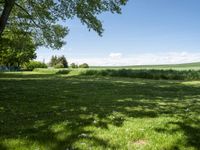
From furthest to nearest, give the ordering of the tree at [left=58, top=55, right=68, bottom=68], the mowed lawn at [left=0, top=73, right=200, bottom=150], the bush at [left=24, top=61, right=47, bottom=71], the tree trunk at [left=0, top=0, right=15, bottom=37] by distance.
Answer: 1. the tree at [left=58, top=55, right=68, bottom=68]
2. the bush at [left=24, top=61, right=47, bottom=71]
3. the tree trunk at [left=0, top=0, right=15, bottom=37]
4. the mowed lawn at [left=0, top=73, right=200, bottom=150]

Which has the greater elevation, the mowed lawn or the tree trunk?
the tree trunk

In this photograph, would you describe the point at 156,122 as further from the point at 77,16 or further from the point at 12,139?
the point at 77,16

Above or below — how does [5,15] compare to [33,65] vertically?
above

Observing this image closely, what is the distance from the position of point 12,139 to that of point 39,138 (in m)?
0.75

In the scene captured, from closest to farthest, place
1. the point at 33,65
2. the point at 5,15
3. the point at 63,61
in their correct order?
the point at 5,15 → the point at 33,65 → the point at 63,61

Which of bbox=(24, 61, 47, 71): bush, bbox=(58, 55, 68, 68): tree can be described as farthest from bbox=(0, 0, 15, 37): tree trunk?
bbox=(58, 55, 68, 68): tree

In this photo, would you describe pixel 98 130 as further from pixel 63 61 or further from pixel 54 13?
pixel 63 61

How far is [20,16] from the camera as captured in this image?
93.0 feet

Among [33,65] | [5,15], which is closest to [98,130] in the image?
[5,15]

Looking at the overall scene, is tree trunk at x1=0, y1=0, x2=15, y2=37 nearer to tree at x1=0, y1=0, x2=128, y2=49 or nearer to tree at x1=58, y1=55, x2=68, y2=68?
tree at x1=0, y1=0, x2=128, y2=49

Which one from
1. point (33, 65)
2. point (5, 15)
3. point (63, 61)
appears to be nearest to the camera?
Result: point (5, 15)

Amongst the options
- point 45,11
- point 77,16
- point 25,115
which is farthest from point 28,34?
point 25,115

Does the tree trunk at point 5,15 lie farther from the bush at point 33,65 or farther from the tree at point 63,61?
the tree at point 63,61

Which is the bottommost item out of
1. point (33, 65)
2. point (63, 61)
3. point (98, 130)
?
point (98, 130)
